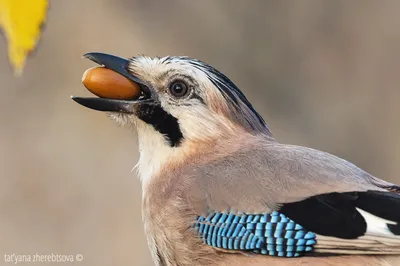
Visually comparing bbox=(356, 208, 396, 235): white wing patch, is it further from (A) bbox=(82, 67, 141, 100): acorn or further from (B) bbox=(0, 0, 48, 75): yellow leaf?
(B) bbox=(0, 0, 48, 75): yellow leaf

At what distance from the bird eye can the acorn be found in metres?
0.11

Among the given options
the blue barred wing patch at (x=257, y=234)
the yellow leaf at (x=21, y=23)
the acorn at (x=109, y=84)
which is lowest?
the blue barred wing patch at (x=257, y=234)

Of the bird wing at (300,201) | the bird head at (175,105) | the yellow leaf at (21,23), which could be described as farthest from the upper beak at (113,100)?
the yellow leaf at (21,23)

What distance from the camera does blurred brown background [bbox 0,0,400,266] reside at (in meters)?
5.09

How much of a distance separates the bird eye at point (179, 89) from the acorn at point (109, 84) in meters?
0.11

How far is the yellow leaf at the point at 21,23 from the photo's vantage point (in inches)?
52.2

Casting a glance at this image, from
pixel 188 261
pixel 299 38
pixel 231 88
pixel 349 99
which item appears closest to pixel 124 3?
pixel 299 38

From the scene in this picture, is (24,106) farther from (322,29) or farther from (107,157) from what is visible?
(322,29)

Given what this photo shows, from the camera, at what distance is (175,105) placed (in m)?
2.63

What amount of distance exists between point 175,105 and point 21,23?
4.32 ft

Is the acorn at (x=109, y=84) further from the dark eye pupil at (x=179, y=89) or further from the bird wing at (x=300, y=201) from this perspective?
the bird wing at (x=300, y=201)

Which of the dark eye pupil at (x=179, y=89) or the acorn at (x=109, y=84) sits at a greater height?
the dark eye pupil at (x=179, y=89)

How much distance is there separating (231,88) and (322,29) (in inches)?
150

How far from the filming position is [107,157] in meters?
5.42
